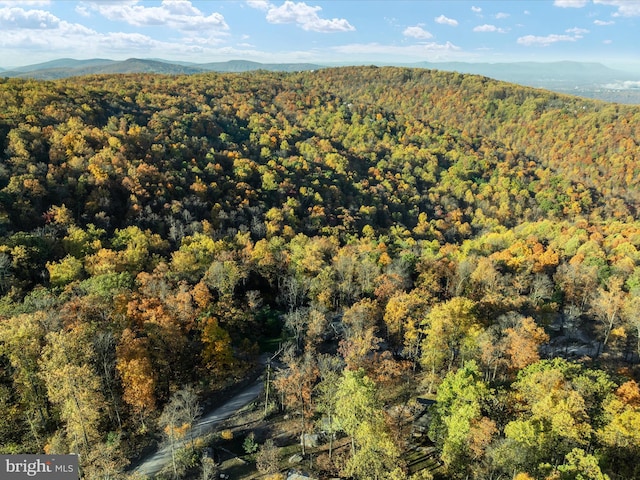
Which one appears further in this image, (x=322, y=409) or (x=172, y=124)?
(x=172, y=124)

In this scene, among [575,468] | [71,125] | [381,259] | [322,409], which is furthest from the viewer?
[71,125]

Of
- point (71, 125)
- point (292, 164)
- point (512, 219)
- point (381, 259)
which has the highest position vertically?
point (71, 125)

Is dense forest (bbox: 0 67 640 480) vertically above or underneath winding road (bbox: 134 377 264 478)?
above

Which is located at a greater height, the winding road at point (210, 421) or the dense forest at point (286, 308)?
the dense forest at point (286, 308)

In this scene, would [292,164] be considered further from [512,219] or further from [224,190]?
[512,219]

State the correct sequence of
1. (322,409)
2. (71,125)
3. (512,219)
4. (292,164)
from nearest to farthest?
1. (322,409)
2. (71,125)
3. (292,164)
4. (512,219)

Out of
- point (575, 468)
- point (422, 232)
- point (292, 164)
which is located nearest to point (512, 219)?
point (422, 232)

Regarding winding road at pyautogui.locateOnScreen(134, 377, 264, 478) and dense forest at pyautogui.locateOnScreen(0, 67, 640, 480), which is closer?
dense forest at pyautogui.locateOnScreen(0, 67, 640, 480)
